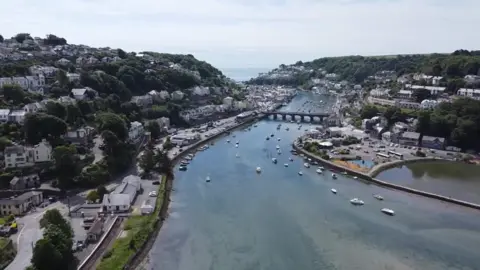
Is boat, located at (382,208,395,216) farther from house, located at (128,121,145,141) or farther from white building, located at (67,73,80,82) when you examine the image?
white building, located at (67,73,80,82)

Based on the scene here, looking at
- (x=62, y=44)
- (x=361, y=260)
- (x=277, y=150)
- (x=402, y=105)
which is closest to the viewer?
(x=361, y=260)

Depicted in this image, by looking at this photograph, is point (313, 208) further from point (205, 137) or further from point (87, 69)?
point (87, 69)

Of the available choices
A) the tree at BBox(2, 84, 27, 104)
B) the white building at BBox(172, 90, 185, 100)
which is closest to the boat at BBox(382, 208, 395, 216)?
the tree at BBox(2, 84, 27, 104)

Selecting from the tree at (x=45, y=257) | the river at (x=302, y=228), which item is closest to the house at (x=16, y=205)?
the river at (x=302, y=228)

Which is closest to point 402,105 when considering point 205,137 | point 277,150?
point 277,150

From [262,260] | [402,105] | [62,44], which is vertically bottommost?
[262,260]

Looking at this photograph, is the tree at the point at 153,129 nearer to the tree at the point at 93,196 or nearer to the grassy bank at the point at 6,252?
the tree at the point at 93,196
